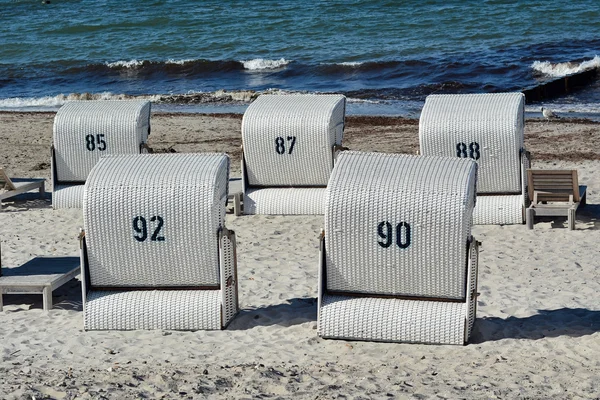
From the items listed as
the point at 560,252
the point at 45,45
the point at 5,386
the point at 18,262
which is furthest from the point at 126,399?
the point at 45,45

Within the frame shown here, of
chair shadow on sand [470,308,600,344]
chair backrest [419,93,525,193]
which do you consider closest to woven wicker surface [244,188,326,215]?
chair backrest [419,93,525,193]

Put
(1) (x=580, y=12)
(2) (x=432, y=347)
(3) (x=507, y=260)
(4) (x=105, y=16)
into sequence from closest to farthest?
(2) (x=432, y=347) < (3) (x=507, y=260) < (1) (x=580, y=12) < (4) (x=105, y=16)

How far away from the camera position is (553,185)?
509 inches

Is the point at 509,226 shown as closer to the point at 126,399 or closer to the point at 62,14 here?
the point at 126,399

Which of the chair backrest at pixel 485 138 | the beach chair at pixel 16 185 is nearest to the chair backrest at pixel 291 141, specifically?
the chair backrest at pixel 485 138

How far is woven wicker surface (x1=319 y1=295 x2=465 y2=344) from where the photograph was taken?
851cm

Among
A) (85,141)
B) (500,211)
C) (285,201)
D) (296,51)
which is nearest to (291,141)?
(285,201)

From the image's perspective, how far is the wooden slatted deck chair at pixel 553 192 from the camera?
12445 millimetres

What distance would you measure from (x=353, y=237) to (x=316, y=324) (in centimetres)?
95

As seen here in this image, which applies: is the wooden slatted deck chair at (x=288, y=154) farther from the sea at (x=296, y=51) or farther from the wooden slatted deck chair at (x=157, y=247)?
the sea at (x=296, y=51)

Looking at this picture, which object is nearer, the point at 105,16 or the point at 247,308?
the point at 247,308

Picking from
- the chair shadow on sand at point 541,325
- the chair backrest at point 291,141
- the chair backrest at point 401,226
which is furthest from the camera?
the chair backrest at point 291,141

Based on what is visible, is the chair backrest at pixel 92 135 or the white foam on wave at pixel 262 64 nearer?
the chair backrest at pixel 92 135

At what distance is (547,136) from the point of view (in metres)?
18.6
